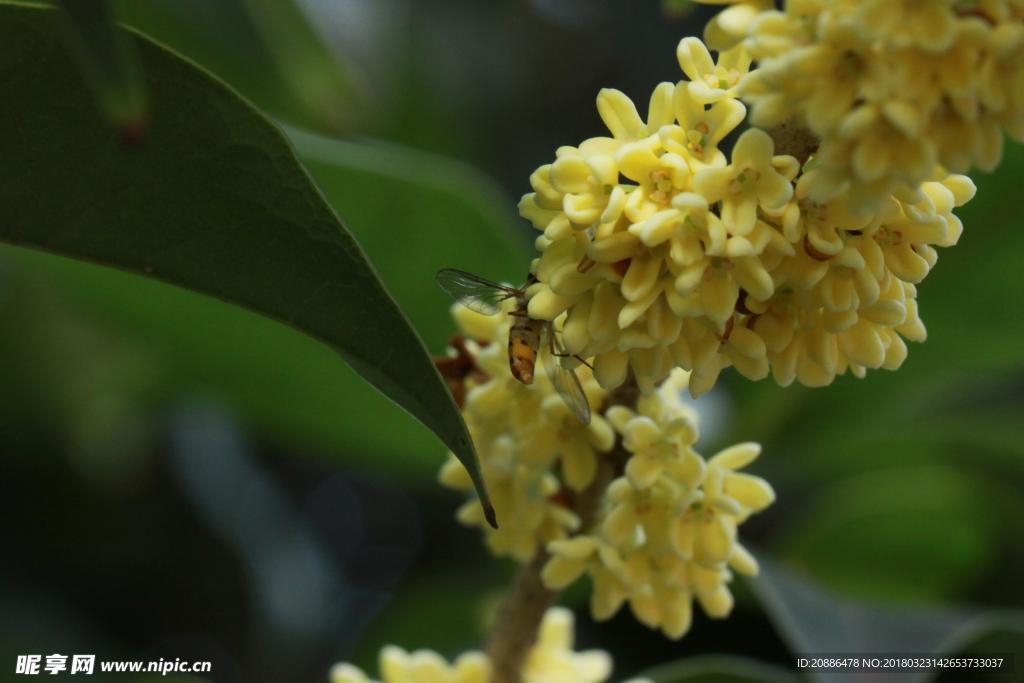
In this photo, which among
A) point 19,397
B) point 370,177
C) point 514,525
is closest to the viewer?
point 514,525

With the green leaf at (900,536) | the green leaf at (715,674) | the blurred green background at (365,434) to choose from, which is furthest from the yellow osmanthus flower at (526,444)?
the green leaf at (900,536)

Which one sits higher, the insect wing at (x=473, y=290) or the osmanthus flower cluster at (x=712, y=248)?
the insect wing at (x=473, y=290)

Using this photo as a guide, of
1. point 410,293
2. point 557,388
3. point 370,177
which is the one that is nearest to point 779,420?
point 410,293

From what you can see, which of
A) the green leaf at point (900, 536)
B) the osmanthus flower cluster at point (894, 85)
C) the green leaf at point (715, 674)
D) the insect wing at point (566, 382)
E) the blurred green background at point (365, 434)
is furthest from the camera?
the green leaf at point (900, 536)

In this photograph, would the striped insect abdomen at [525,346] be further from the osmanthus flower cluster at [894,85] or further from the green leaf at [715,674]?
the green leaf at [715,674]

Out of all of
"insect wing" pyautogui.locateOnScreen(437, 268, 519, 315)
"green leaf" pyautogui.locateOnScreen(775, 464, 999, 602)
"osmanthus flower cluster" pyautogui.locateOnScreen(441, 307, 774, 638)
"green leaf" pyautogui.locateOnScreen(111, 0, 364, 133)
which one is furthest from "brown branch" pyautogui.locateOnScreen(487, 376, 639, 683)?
"green leaf" pyautogui.locateOnScreen(111, 0, 364, 133)

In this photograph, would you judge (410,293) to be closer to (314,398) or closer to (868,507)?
(314,398)
